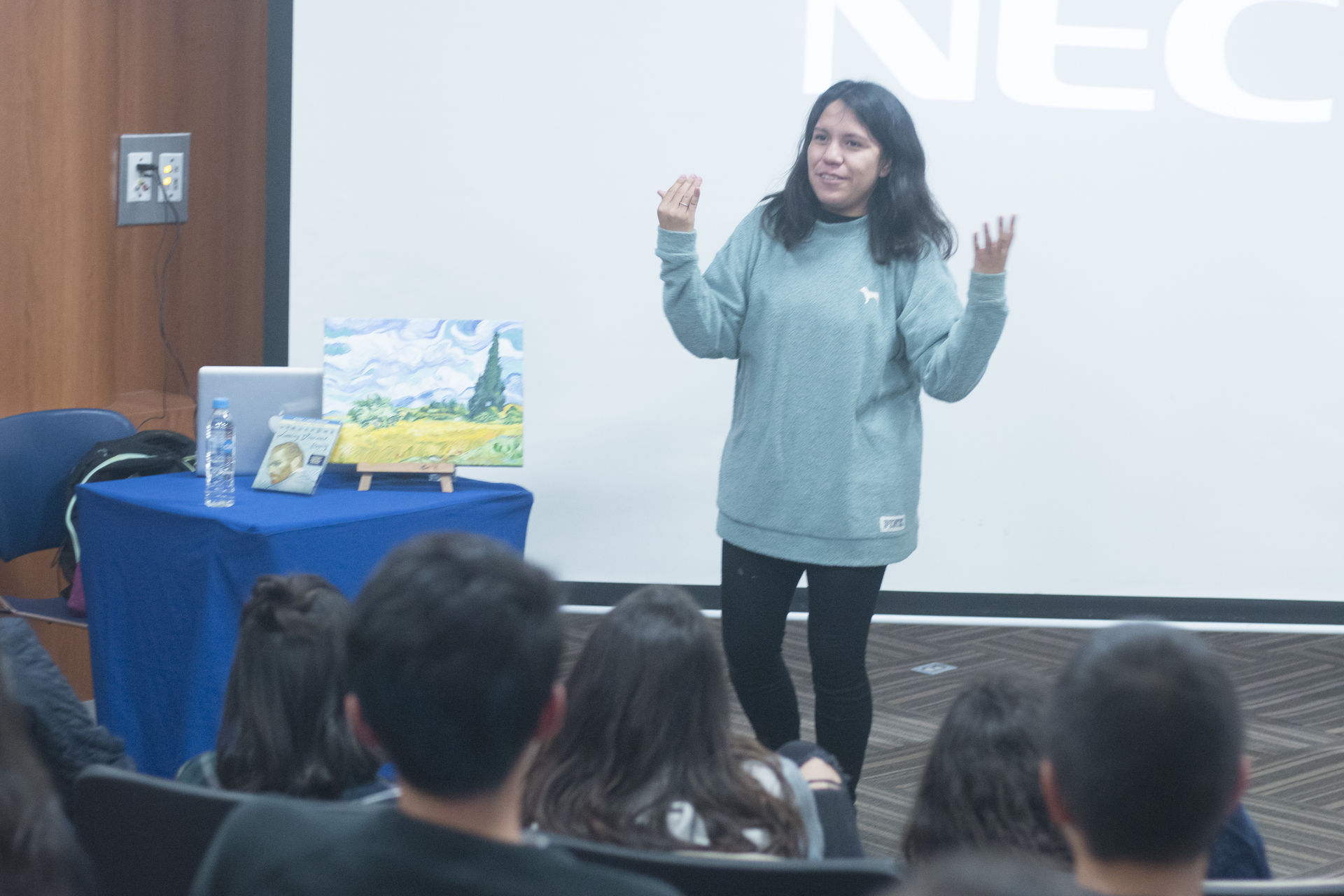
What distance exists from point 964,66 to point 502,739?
3066mm

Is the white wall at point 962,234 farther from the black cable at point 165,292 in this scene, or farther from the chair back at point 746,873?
the chair back at point 746,873

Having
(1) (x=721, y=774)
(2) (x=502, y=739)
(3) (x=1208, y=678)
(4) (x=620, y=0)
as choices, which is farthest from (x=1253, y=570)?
(2) (x=502, y=739)

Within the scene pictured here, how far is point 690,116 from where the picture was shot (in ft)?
12.1

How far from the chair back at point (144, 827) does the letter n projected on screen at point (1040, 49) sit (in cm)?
283

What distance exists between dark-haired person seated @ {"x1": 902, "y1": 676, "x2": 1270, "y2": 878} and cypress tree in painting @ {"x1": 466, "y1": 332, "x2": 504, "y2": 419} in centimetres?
155

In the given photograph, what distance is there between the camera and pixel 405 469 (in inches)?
110

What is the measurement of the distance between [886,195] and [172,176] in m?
2.22

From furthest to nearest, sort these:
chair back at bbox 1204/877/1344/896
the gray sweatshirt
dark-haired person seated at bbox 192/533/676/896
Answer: the gray sweatshirt
chair back at bbox 1204/877/1344/896
dark-haired person seated at bbox 192/533/676/896

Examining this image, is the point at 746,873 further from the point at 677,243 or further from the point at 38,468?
the point at 38,468

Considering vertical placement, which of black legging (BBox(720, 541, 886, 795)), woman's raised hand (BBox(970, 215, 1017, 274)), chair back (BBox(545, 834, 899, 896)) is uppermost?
woman's raised hand (BBox(970, 215, 1017, 274))

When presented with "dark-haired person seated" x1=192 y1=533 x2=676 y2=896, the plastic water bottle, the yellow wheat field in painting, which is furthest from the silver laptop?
"dark-haired person seated" x1=192 y1=533 x2=676 y2=896

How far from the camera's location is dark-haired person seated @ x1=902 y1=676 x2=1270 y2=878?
1.45 metres

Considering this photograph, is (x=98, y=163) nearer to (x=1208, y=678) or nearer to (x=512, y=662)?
(x=512, y=662)

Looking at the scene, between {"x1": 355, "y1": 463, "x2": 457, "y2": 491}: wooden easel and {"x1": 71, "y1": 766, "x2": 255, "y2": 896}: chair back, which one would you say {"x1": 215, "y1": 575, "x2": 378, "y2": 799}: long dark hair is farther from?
{"x1": 355, "y1": 463, "x2": 457, "y2": 491}: wooden easel
